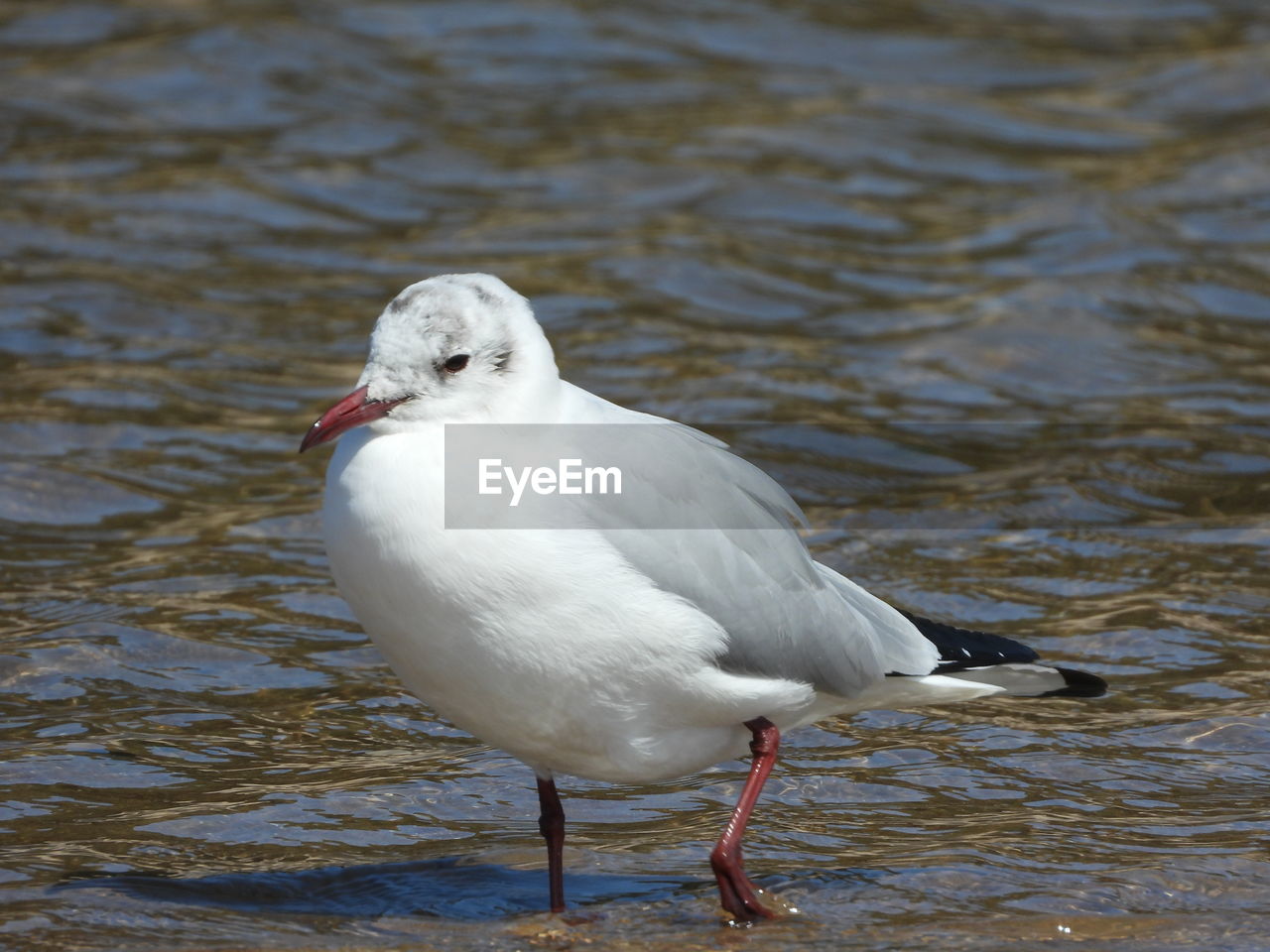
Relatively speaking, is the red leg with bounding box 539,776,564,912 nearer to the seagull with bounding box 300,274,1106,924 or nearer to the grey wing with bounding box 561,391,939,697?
the seagull with bounding box 300,274,1106,924

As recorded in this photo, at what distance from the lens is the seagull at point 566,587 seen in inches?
175

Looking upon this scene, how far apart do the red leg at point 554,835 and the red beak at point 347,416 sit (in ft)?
3.84

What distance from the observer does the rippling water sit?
5.23 metres

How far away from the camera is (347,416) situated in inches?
179

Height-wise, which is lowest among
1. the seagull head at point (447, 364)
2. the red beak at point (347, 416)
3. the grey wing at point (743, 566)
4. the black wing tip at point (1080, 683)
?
the black wing tip at point (1080, 683)

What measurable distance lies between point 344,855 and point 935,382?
203 inches

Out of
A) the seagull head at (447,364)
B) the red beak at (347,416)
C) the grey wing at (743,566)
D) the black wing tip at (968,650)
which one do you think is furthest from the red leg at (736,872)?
the red beak at (347,416)

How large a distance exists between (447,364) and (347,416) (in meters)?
0.28

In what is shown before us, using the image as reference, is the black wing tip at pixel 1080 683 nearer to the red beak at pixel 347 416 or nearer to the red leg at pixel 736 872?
the red leg at pixel 736 872

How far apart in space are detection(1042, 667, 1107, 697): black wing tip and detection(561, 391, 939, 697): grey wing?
0.44m

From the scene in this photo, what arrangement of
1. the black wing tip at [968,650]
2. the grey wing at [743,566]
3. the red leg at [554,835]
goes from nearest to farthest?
the grey wing at [743,566] < the red leg at [554,835] < the black wing tip at [968,650]

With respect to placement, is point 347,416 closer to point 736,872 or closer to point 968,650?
point 736,872

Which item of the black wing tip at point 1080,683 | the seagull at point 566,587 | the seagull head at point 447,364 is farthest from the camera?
the black wing tip at point 1080,683

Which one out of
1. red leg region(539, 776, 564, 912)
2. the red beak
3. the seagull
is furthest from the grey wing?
red leg region(539, 776, 564, 912)
